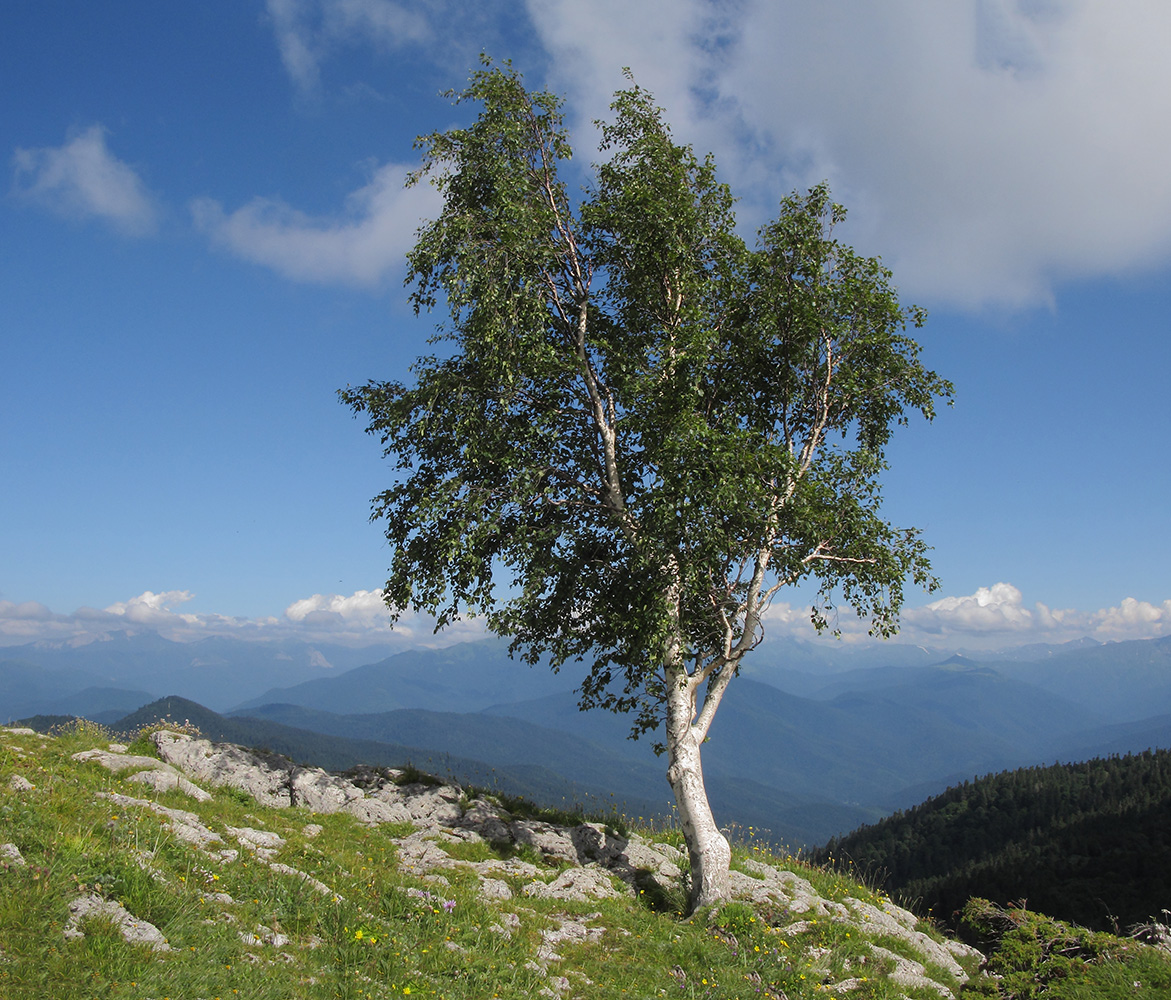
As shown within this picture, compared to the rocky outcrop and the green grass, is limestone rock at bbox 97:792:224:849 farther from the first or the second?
the green grass

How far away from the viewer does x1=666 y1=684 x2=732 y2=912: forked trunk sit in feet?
50.1

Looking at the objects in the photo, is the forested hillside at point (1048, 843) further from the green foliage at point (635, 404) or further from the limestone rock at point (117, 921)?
the limestone rock at point (117, 921)

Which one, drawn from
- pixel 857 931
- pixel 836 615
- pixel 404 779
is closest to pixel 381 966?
pixel 857 931

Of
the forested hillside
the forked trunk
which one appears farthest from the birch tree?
the forested hillside

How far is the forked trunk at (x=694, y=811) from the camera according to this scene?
15266 millimetres

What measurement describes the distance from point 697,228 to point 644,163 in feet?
9.31

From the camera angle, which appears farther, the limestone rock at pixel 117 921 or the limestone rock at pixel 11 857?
the limestone rock at pixel 11 857

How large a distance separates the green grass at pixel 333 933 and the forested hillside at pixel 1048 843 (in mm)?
82971

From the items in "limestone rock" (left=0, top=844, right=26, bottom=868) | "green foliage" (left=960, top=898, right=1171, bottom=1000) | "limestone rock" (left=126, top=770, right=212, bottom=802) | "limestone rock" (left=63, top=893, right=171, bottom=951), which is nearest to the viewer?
"limestone rock" (left=63, top=893, right=171, bottom=951)

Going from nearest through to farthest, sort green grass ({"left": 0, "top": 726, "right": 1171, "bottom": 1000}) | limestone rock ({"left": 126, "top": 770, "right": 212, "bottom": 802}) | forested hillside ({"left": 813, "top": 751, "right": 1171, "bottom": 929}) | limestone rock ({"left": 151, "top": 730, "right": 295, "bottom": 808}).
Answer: green grass ({"left": 0, "top": 726, "right": 1171, "bottom": 1000}) < limestone rock ({"left": 126, "top": 770, "right": 212, "bottom": 802}) < limestone rock ({"left": 151, "top": 730, "right": 295, "bottom": 808}) < forested hillside ({"left": 813, "top": 751, "right": 1171, "bottom": 929})

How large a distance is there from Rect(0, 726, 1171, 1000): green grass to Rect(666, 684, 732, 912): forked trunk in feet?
2.86

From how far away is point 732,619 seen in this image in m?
19.2

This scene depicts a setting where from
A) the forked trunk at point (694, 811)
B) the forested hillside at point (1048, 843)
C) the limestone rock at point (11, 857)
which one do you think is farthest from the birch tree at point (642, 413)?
the forested hillside at point (1048, 843)

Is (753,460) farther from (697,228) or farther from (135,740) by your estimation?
(135,740)
